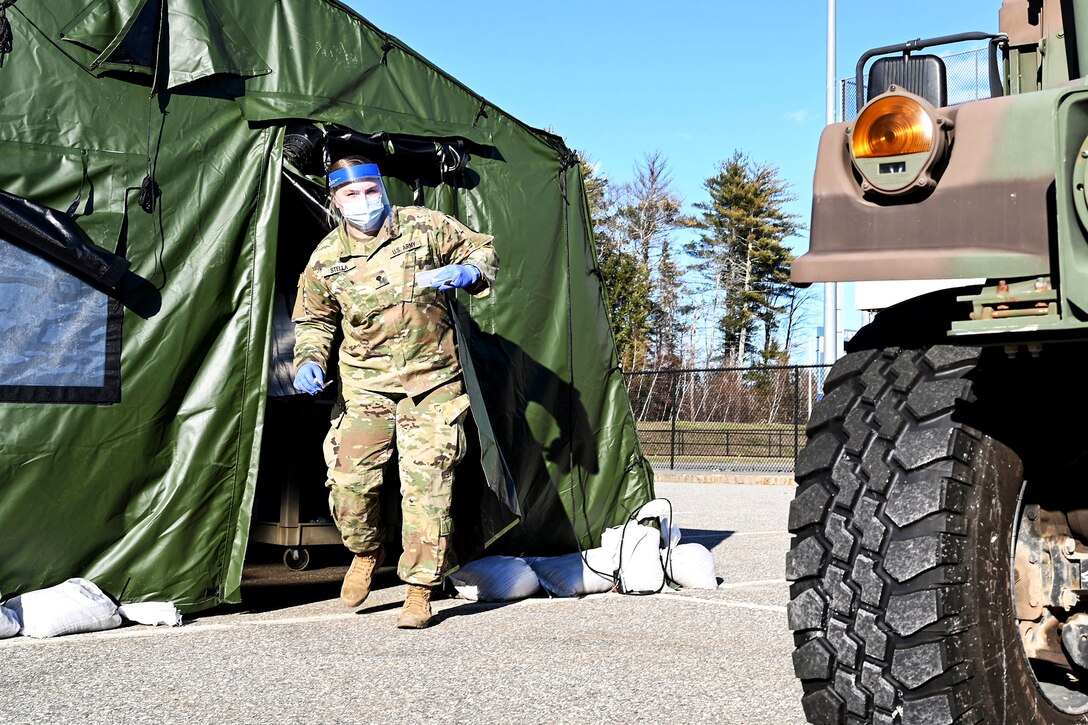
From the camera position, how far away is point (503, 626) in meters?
5.49

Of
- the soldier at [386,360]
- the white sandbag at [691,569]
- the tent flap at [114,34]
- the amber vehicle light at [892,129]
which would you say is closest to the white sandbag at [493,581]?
the soldier at [386,360]

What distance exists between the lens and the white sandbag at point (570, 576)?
6.44m

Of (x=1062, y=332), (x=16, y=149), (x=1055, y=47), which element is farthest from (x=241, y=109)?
(x=1062, y=332)

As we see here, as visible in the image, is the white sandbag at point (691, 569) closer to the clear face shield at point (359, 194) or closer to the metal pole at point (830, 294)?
the clear face shield at point (359, 194)

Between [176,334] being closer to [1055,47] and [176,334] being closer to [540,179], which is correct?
[540,179]

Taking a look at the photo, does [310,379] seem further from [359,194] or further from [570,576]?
[570,576]

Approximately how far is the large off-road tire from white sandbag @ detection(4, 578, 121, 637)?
3467 mm

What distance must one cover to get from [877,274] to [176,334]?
12.9ft

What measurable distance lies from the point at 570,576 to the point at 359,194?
2230 millimetres

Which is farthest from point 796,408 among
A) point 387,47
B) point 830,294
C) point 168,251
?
point 168,251

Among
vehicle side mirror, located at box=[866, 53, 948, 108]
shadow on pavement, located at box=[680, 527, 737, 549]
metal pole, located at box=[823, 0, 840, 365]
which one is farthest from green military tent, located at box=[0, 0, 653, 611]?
metal pole, located at box=[823, 0, 840, 365]

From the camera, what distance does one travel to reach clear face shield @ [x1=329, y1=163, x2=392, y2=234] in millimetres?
5668

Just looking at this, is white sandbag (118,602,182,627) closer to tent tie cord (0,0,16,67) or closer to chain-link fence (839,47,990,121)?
tent tie cord (0,0,16,67)

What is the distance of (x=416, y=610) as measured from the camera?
5.40 m
